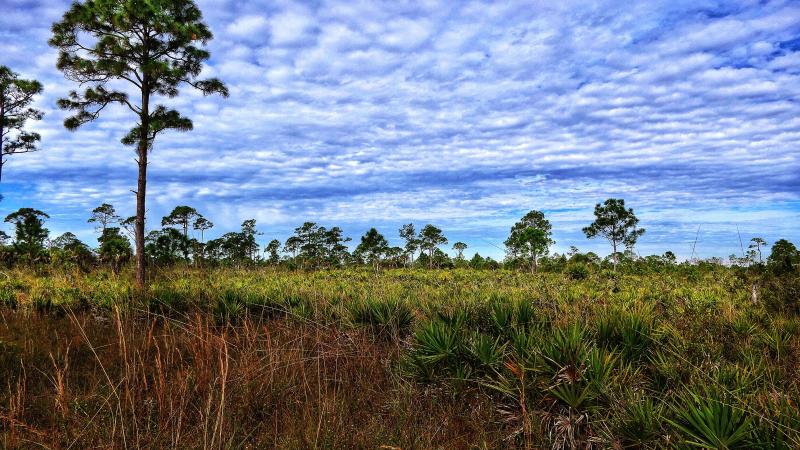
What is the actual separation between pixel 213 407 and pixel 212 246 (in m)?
29.1

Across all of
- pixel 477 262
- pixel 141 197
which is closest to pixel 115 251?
pixel 141 197

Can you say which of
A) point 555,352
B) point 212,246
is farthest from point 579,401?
point 212,246

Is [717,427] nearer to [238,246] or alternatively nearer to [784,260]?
[784,260]

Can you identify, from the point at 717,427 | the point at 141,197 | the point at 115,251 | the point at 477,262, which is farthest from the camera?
the point at 477,262

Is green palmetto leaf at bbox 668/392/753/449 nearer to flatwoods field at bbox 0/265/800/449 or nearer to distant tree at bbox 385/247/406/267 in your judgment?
flatwoods field at bbox 0/265/800/449

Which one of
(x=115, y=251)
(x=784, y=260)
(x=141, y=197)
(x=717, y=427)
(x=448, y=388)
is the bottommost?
(x=448, y=388)

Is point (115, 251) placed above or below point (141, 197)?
below

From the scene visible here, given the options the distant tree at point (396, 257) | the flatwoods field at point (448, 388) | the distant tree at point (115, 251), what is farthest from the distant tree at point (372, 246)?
the flatwoods field at point (448, 388)

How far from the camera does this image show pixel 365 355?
23.7ft

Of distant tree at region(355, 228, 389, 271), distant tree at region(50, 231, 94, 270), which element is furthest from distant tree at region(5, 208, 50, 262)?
distant tree at region(355, 228, 389, 271)

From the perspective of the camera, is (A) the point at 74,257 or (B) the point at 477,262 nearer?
(A) the point at 74,257

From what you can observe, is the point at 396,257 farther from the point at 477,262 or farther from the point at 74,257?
the point at 74,257

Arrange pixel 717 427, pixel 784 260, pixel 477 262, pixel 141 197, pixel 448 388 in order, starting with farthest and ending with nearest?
pixel 477 262, pixel 141 197, pixel 784 260, pixel 448 388, pixel 717 427

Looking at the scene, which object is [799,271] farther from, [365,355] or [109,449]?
[109,449]
